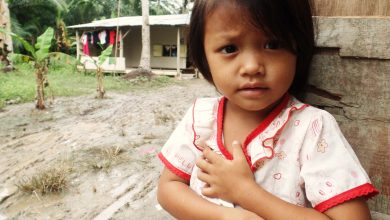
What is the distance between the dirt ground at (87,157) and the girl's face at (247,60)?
582 millimetres

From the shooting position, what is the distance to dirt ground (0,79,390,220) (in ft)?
Result: 9.37

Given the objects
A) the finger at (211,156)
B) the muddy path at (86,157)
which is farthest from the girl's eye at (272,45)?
the muddy path at (86,157)

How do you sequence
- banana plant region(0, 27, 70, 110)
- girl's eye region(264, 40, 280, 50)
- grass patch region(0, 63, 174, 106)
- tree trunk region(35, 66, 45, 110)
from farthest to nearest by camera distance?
grass patch region(0, 63, 174, 106) < tree trunk region(35, 66, 45, 110) < banana plant region(0, 27, 70, 110) < girl's eye region(264, 40, 280, 50)

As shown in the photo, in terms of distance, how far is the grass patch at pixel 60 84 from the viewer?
8438 mm

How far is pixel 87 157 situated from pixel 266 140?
3.23m

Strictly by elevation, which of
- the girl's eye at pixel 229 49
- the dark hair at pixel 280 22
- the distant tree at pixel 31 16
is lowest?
the girl's eye at pixel 229 49

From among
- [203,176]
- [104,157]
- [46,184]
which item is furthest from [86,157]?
[203,176]

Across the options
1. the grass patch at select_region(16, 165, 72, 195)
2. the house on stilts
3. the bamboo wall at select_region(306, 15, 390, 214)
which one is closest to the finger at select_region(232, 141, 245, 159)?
the bamboo wall at select_region(306, 15, 390, 214)

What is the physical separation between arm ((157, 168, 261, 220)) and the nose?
0.41 metres

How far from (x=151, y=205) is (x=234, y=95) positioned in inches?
75.3

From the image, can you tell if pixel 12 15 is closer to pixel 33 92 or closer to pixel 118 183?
pixel 33 92

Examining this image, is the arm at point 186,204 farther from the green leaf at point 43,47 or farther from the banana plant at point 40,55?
the green leaf at point 43,47

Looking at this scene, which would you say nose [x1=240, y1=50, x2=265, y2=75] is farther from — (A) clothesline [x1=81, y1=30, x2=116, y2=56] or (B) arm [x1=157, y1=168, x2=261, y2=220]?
(A) clothesline [x1=81, y1=30, x2=116, y2=56]

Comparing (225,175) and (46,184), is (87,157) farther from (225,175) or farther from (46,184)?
(225,175)
